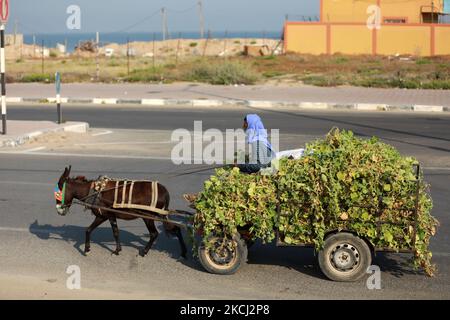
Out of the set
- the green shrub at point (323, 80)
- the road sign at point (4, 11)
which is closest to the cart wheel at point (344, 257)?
the road sign at point (4, 11)

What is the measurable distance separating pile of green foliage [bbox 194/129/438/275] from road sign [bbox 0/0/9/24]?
447 inches

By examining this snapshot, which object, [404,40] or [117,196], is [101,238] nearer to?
[117,196]

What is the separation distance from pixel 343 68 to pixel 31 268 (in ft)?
114

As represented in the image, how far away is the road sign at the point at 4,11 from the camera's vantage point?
1775cm

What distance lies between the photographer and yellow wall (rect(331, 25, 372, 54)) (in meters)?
54.7

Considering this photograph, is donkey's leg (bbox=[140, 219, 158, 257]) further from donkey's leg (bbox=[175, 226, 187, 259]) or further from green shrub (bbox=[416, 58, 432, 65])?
green shrub (bbox=[416, 58, 432, 65])

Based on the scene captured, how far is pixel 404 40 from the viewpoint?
178 ft

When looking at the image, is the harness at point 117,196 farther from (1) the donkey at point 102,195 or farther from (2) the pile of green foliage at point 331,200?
Result: (2) the pile of green foliage at point 331,200

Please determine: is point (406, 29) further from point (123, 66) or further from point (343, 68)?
point (123, 66)

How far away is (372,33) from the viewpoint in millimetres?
54625

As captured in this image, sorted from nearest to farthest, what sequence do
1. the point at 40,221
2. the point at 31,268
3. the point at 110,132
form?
the point at 31,268 → the point at 40,221 → the point at 110,132

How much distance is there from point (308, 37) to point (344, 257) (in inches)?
1894
